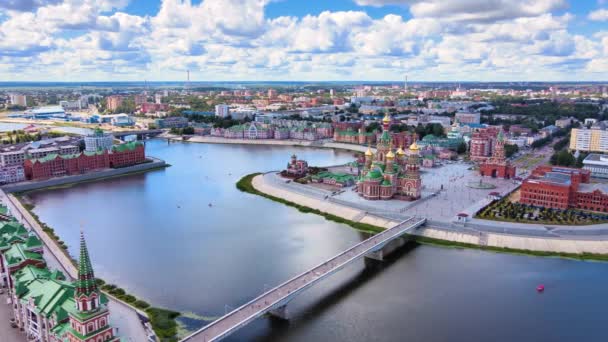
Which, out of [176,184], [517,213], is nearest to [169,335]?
[517,213]


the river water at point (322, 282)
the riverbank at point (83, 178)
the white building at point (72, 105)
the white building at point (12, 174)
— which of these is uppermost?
the white building at point (72, 105)

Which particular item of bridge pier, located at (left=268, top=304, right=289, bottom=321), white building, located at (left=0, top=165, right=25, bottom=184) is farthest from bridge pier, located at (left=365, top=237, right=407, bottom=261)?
white building, located at (left=0, top=165, right=25, bottom=184)

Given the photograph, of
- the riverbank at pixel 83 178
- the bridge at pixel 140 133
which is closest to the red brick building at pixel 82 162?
the riverbank at pixel 83 178

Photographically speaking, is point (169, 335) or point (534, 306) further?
point (534, 306)

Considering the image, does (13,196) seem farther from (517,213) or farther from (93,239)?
(517,213)

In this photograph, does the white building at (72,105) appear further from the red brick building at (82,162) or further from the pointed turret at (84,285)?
the pointed turret at (84,285)

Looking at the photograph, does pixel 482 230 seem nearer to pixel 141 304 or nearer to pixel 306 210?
pixel 306 210

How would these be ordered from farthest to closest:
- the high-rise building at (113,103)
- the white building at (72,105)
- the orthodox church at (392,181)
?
the white building at (72,105) → the high-rise building at (113,103) → the orthodox church at (392,181)
